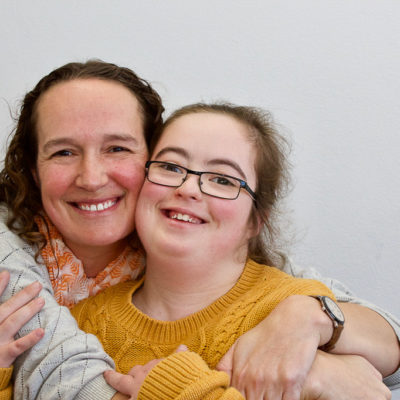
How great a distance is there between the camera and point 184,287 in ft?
5.04

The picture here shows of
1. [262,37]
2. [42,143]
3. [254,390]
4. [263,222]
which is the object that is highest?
[262,37]

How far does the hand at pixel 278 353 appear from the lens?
1188 mm

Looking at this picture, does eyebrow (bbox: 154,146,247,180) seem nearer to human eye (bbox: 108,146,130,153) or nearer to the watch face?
human eye (bbox: 108,146,130,153)

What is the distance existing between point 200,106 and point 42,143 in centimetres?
53

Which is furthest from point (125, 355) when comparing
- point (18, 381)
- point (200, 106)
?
point (200, 106)

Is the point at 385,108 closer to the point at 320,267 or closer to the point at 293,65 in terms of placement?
the point at 293,65

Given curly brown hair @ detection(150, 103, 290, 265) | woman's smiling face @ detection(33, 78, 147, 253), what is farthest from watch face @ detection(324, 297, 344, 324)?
woman's smiling face @ detection(33, 78, 147, 253)

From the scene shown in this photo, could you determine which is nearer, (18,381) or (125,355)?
(18,381)

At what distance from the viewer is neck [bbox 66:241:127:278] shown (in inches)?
67.6

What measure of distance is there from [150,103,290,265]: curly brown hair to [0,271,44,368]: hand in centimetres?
60

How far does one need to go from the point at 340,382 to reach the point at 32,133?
123 centimetres

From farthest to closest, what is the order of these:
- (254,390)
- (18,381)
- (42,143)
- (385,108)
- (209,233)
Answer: (385,108) → (42,143) → (209,233) → (18,381) → (254,390)

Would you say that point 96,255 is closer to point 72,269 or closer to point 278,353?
point 72,269

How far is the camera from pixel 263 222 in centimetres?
166
